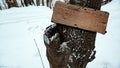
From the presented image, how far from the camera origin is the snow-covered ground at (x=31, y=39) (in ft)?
8.21

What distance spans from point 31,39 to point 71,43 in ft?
6.34

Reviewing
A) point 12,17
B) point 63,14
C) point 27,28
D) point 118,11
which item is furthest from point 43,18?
point 63,14

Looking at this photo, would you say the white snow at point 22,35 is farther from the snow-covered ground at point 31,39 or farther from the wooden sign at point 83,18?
the wooden sign at point 83,18

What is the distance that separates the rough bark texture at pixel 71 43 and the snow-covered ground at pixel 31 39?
1240 millimetres

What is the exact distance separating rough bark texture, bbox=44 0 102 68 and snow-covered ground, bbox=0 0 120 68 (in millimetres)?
1240

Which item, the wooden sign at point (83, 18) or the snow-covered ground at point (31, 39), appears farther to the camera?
the snow-covered ground at point (31, 39)

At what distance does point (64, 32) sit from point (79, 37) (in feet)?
0.38

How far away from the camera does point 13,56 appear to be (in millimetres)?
2670

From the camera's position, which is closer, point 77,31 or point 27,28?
point 77,31

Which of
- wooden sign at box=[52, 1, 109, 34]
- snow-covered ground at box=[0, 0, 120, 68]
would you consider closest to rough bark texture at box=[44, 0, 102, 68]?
wooden sign at box=[52, 1, 109, 34]

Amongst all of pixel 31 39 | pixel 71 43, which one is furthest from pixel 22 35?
pixel 71 43

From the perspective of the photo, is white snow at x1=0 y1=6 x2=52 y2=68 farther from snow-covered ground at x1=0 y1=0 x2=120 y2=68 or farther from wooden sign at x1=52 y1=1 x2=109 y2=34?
wooden sign at x1=52 y1=1 x2=109 y2=34

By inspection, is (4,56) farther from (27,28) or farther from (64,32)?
(64,32)

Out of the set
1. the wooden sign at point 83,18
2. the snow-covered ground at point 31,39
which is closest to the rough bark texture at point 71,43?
the wooden sign at point 83,18
